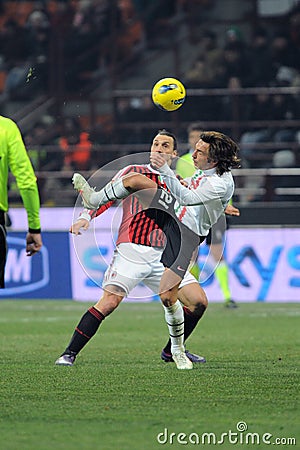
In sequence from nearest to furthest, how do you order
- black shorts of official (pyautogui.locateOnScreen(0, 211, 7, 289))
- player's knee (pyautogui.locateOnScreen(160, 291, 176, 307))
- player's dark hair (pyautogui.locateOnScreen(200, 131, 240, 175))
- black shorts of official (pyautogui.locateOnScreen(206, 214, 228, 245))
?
black shorts of official (pyautogui.locateOnScreen(0, 211, 7, 289)) < player's dark hair (pyautogui.locateOnScreen(200, 131, 240, 175)) < player's knee (pyautogui.locateOnScreen(160, 291, 176, 307)) < black shorts of official (pyautogui.locateOnScreen(206, 214, 228, 245))

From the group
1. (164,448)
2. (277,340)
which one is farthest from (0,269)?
(277,340)

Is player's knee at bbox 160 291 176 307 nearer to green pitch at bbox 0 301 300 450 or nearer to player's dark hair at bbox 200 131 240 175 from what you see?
green pitch at bbox 0 301 300 450

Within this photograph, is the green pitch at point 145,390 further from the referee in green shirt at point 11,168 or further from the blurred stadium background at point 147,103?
the blurred stadium background at point 147,103

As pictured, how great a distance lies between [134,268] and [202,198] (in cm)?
95

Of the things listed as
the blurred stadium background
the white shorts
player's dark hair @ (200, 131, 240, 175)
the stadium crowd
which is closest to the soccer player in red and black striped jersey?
the white shorts

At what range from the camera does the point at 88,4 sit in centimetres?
2194

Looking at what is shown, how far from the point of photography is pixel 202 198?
764cm

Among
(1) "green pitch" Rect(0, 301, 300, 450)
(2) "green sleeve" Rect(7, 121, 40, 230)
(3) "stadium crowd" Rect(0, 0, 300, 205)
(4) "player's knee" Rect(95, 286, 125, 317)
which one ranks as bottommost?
(1) "green pitch" Rect(0, 301, 300, 450)

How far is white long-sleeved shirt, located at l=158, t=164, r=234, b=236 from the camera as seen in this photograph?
7.46 meters

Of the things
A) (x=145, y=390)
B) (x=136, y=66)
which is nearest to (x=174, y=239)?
(x=145, y=390)

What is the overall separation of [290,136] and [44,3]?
7.03m

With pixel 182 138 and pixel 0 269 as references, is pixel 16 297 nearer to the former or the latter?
pixel 182 138

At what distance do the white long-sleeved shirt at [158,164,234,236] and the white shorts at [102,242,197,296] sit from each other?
462 millimetres

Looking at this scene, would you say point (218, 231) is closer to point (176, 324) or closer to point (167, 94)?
point (176, 324)
